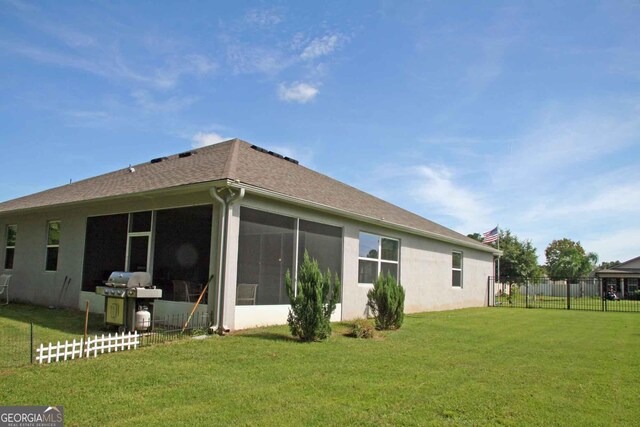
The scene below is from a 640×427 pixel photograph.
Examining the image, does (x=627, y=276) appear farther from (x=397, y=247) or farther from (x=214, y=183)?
(x=214, y=183)

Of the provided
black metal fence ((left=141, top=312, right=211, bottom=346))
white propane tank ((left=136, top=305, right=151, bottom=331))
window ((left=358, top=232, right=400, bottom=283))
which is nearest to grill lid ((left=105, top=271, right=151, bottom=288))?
white propane tank ((left=136, top=305, right=151, bottom=331))

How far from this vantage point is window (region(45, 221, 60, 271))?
567 inches

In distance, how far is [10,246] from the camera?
16.7 m

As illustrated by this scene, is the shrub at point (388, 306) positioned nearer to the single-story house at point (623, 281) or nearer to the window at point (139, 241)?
the window at point (139, 241)

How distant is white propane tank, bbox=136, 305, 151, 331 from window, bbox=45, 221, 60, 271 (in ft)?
22.9

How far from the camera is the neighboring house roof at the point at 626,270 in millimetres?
44781

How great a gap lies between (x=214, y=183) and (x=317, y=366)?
4.41 metres

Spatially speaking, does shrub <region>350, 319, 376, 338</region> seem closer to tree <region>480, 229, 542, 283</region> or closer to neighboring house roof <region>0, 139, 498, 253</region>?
neighboring house roof <region>0, 139, 498, 253</region>

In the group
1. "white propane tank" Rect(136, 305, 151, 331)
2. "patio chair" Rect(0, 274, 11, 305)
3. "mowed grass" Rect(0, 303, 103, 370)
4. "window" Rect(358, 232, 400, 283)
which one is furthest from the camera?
"patio chair" Rect(0, 274, 11, 305)

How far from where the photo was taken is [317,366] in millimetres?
6910

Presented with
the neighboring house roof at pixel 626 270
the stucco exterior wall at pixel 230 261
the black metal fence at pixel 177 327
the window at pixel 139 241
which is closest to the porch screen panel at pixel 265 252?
the stucco exterior wall at pixel 230 261

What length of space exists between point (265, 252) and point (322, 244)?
225 cm

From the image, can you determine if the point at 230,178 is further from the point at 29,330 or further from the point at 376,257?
the point at 376,257

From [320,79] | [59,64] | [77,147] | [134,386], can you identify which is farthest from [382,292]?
[77,147]
